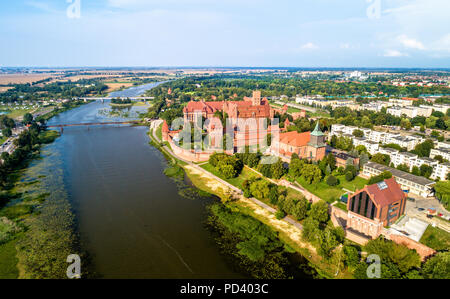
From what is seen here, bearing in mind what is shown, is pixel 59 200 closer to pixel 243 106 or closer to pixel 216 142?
pixel 216 142

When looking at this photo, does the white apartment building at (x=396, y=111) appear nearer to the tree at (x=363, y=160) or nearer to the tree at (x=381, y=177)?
the tree at (x=363, y=160)

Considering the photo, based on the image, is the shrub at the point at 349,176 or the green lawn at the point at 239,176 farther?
the green lawn at the point at 239,176

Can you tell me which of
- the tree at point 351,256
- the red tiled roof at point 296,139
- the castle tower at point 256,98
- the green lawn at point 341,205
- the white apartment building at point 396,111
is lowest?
the tree at point 351,256

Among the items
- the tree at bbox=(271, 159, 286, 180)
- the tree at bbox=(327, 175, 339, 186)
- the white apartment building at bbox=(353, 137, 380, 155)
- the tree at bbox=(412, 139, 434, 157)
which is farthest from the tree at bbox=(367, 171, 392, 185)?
the tree at bbox=(412, 139, 434, 157)

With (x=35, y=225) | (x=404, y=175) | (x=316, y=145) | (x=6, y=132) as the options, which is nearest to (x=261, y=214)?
(x=316, y=145)

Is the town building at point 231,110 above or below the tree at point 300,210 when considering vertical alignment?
above

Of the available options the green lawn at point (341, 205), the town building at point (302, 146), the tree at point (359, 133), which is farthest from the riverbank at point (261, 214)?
the tree at point (359, 133)
